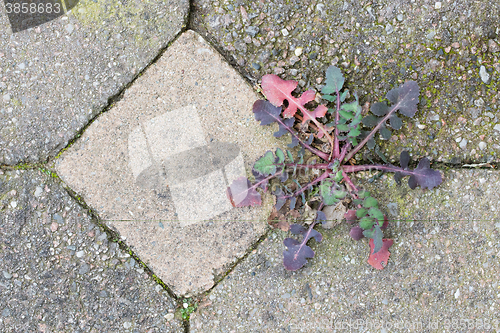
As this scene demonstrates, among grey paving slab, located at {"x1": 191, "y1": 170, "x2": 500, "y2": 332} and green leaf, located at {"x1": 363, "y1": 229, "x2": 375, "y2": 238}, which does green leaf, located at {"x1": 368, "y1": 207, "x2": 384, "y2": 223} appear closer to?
green leaf, located at {"x1": 363, "y1": 229, "x2": 375, "y2": 238}

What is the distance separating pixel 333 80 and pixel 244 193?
0.72m

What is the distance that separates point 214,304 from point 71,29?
1.67 m

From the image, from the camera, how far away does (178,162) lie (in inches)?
75.7

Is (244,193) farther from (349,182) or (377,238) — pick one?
(377,238)

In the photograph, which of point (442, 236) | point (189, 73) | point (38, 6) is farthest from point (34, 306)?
point (442, 236)

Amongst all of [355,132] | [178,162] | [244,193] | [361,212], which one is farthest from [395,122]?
[178,162]

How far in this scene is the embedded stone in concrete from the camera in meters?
1.92

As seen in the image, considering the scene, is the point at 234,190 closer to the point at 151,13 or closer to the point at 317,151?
the point at 317,151

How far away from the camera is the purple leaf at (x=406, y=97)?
1762 mm

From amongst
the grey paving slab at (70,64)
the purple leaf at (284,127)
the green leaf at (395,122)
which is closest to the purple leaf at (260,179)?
the purple leaf at (284,127)

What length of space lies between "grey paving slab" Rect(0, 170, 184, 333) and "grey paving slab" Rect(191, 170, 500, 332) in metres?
0.32

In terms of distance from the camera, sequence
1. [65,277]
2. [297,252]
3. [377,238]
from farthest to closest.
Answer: [65,277]
[297,252]
[377,238]

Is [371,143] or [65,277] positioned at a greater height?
[371,143]

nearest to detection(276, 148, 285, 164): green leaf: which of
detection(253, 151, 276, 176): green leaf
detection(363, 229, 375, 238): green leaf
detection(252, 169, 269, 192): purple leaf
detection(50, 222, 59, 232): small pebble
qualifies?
detection(253, 151, 276, 176): green leaf
